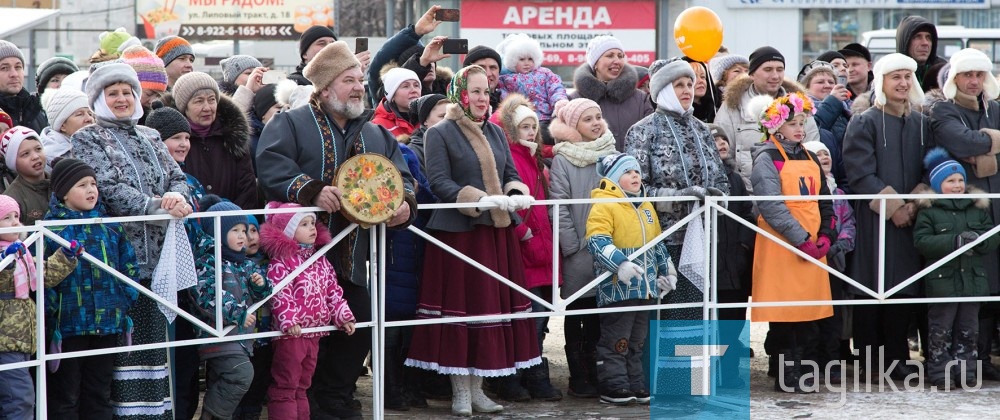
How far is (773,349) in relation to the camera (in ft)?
23.9

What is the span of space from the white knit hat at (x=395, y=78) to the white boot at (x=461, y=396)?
1.76 meters

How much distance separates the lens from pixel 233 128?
21.0 ft

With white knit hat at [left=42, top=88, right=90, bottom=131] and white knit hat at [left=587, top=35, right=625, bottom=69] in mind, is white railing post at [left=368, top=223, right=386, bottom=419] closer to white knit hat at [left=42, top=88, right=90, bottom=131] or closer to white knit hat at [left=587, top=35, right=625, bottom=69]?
white knit hat at [left=42, top=88, right=90, bottom=131]

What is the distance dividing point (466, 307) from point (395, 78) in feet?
5.09

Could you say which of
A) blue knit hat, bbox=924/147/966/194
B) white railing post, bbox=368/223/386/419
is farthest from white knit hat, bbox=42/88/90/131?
blue knit hat, bbox=924/147/966/194

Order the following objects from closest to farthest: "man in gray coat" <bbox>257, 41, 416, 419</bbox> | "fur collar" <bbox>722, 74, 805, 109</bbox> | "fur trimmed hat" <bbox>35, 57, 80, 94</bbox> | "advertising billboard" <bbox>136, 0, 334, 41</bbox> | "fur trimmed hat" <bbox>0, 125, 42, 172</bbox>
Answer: "fur trimmed hat" <bbox>0, 125, 42, 172</bbox> < "man in gray coat" <bbox>257, 41, 416, 419</bbox> < "fur trimmed hat" <bbox>35, 57, 80, 94</bbox> < "fur collar" <bbox>722, 74, 805, 109</bbox> < "advertising billboard" <bbox>136, 0, 334, 41</bbox>

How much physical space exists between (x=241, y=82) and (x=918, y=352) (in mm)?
4725

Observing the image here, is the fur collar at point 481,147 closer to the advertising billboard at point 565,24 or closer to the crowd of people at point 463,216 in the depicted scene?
the crowd of people at point 463,216

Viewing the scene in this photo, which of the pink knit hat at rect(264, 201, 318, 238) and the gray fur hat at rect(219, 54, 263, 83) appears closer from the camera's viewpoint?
the pink knit hat at rect(264, 201, 318, 238)

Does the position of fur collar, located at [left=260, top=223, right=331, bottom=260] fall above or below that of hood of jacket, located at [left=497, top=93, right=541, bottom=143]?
below

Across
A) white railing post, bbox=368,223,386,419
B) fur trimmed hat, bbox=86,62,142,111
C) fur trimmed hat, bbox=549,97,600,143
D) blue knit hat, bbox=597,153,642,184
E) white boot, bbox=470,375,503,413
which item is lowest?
white boot, bbox=470,375,503,413

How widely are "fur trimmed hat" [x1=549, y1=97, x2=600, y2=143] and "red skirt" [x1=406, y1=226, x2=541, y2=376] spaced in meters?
0.78

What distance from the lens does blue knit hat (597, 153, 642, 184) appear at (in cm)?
664

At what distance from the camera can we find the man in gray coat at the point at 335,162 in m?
5.93
